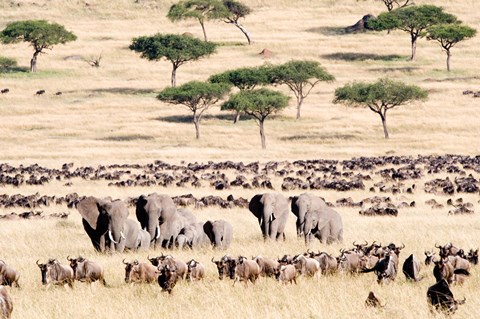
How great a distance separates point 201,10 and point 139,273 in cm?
11786

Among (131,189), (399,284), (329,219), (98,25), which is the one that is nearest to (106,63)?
(98,25)

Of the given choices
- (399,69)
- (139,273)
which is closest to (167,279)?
(139,273)

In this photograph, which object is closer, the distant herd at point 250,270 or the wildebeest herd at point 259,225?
the distant herd at point 250,270

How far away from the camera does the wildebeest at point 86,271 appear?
18247mm

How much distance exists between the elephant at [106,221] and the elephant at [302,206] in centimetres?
521

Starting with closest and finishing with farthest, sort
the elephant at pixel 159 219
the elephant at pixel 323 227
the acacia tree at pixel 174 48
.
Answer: the elephant at pixel 159 219, the elephant at pixel 323 227, the acacia tree at pixel 174 48

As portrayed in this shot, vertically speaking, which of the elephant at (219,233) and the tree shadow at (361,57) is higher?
the elephant at (219,233)

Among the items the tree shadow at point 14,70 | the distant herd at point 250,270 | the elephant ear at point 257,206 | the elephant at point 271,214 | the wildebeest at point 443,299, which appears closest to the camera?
the wildebeest at point 443,299

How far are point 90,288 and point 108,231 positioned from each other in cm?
584

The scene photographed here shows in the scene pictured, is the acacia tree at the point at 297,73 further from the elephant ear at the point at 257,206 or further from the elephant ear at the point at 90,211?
the elephant ear at the point at 90,211

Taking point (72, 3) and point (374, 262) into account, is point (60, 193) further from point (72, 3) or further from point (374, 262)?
point (72, 3)

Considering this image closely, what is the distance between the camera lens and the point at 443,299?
48.3ft

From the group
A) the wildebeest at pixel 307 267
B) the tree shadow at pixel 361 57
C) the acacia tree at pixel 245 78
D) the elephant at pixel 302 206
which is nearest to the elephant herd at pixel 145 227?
the elephant at pixel 302 206

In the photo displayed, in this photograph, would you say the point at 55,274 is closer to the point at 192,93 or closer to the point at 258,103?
the point at 258,103
